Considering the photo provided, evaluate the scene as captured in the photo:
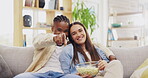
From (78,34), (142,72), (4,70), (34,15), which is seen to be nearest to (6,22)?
(34,15)

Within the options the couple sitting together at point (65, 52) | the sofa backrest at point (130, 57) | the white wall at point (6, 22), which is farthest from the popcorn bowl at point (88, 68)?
the white wall at point (6, 22)

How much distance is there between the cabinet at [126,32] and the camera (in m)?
6.04

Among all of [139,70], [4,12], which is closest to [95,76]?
[139,70]

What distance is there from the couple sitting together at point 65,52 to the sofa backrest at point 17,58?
18 centimetres

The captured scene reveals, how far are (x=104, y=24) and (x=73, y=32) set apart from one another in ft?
13.2

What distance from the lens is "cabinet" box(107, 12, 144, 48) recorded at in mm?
6043

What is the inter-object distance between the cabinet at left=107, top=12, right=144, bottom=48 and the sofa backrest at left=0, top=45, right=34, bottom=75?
3.86 meters

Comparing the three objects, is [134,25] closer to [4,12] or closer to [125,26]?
[125,26]

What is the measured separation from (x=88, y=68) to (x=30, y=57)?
2.62 ft

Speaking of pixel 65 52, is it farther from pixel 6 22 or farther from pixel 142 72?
pixel 6 22

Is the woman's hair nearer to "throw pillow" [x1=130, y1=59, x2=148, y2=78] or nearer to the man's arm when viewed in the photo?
the man's arm

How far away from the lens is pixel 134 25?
611 centimetres

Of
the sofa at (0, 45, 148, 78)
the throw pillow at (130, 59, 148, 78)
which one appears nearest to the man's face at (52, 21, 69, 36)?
the sofa at (0, 45, 148, 78)

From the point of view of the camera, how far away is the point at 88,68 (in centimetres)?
216
